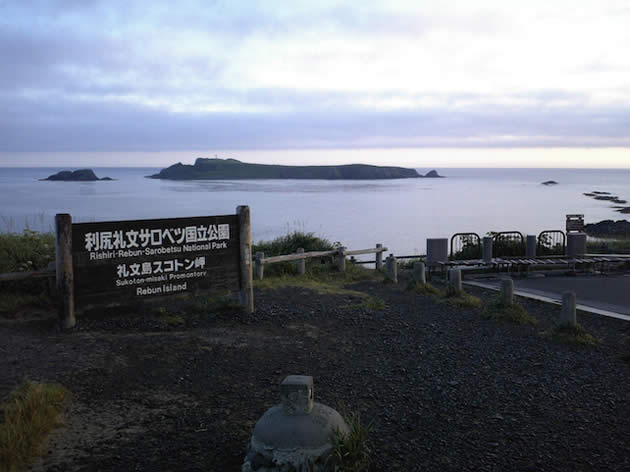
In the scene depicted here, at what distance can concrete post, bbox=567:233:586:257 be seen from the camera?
16.5 metres

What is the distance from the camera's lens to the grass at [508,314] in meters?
9.35

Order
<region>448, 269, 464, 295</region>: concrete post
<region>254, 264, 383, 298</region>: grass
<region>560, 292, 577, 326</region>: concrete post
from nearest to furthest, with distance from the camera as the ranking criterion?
1. <region>560, 292, 577, 326</region>: concrete post
2. <region>448, 269, 464, 295</region>: concrete post
3. <region>254, 264, 383, 298</region>: grass

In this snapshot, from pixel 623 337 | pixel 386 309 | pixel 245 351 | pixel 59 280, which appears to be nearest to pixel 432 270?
pixel 386 309

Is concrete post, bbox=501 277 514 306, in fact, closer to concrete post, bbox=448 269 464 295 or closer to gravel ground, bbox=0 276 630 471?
gravel ground, bbox=0 276 630 471

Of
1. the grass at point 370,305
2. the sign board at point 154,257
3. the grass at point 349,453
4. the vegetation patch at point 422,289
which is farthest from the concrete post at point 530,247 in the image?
the grass at point 349,453

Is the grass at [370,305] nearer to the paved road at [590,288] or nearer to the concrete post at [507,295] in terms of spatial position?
the concrete post at [507,295]

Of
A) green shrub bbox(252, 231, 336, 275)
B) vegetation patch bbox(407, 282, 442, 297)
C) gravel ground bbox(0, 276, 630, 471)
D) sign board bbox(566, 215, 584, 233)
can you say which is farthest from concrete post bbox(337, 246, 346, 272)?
sign board bbox(566, 215, 584, 233)

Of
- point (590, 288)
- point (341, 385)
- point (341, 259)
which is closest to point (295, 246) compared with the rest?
point (341, 259)

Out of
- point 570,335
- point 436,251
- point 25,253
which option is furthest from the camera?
point 436,251

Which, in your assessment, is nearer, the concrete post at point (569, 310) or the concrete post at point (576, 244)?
the concrete post at point (569, 310)

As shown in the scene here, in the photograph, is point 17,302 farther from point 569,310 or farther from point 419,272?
point 569,310

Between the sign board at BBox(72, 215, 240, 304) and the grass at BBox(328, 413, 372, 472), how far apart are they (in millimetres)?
4820

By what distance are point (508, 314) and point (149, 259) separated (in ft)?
18.9

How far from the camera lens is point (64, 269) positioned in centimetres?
741
